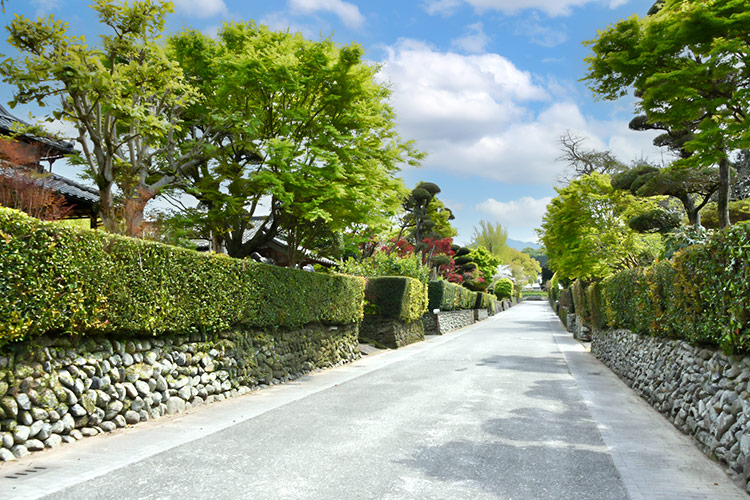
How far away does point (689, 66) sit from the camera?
32.9ft

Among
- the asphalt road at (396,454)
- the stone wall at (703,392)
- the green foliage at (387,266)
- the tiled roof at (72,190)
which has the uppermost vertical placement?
the tiled roof at (72,190)

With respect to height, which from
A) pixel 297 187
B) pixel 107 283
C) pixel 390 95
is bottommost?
pixel 107 283

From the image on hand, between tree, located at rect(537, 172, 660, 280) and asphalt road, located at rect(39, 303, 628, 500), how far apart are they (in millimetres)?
11056

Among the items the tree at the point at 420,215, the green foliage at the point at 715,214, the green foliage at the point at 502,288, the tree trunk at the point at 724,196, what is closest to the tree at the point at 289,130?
the tree trunk at the point at 724,196

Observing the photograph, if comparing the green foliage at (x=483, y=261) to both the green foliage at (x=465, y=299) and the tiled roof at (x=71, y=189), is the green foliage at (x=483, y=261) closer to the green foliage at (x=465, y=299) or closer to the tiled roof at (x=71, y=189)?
the green foliage at (x=465, y=299)

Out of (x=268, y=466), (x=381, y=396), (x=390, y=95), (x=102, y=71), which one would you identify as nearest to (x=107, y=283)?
(x=268, y=466)

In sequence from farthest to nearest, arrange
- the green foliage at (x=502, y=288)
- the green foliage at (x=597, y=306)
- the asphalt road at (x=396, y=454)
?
the green foliage at (x=502, y=288) → the green foliage at (x=597, y=306) → the asphalt road at (x=396, y=454)

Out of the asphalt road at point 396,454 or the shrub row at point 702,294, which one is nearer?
the asphalt road at point 396,454

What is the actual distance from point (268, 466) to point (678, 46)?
10.3 m

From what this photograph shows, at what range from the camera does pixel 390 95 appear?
14.4 metres

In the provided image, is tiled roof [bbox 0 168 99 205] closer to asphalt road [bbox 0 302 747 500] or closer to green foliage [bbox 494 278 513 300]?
asphalt road [bbox 0 302 747 500]

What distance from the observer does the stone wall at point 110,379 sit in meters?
5.59

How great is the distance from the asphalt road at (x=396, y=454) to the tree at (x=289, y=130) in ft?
16.3

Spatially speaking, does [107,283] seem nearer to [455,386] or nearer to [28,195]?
[28,195]
